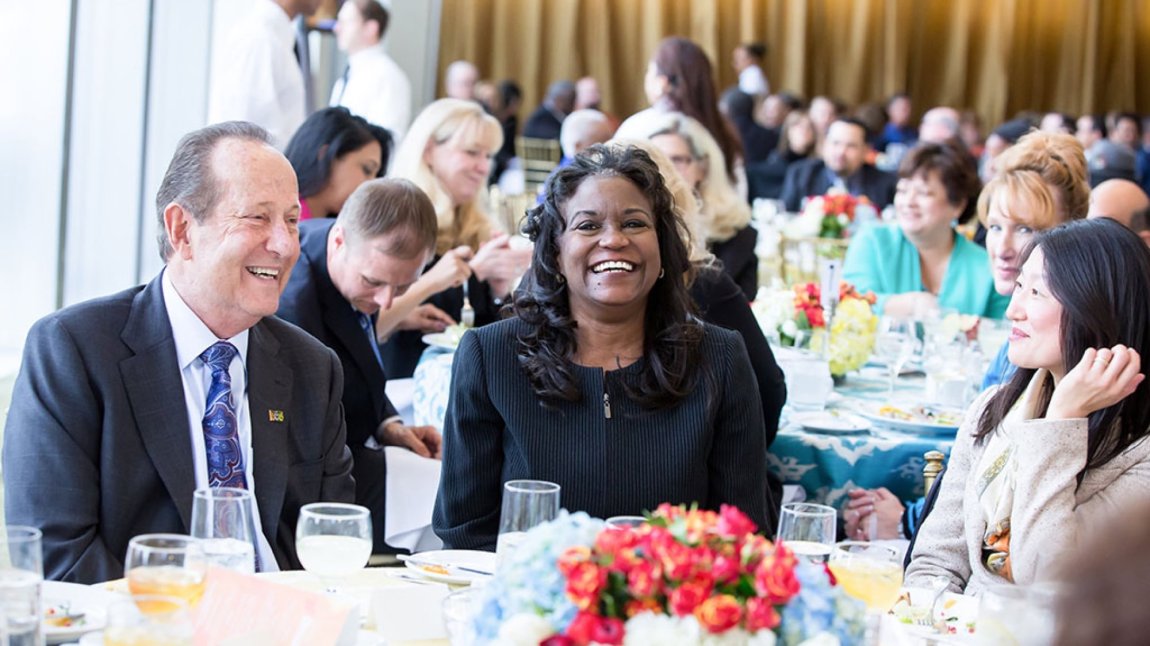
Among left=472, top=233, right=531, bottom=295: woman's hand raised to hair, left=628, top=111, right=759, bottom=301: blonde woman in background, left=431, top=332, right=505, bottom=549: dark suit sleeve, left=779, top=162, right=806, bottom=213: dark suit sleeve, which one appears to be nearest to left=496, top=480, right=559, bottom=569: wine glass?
left=431, top=332, right=505, bottom=549: dark suit sleeve

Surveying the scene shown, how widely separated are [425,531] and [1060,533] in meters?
1.68

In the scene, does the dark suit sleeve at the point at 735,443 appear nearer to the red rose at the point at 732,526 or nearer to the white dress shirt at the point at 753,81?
the red rose at the point at 732,526

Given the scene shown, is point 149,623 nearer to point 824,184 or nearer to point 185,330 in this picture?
point 185,330

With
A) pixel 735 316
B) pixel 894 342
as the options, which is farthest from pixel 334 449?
pixel 894 342

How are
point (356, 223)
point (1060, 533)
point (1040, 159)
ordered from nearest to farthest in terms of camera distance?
point (1060, 533)
point (356, 223)
point (1040, 159)

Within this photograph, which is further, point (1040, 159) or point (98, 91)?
point (98, 91)

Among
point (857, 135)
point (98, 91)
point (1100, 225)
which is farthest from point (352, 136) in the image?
point (857, 135)

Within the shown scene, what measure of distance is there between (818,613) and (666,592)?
144 millimetres

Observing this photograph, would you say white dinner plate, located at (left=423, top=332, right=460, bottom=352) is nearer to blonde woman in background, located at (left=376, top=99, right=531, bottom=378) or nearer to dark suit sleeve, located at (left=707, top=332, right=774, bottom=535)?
blonde woman in background, located at (left=376, top=99, right=531, bottom=378)

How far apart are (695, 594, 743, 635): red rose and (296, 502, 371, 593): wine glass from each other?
63 centimetres

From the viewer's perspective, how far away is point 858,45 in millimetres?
16719

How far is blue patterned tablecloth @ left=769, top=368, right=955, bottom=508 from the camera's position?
328 centimetres

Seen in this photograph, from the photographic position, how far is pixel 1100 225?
2461 mm

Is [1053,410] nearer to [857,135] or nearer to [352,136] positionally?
[352,136]
